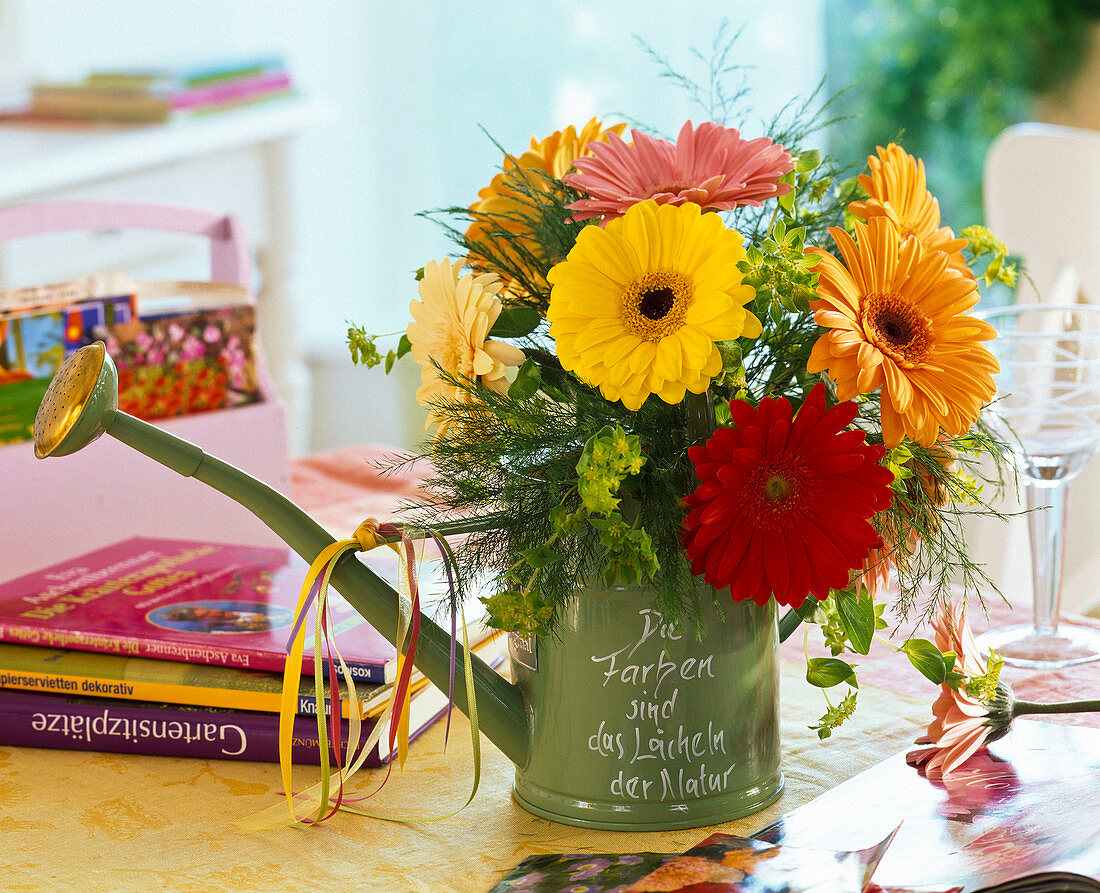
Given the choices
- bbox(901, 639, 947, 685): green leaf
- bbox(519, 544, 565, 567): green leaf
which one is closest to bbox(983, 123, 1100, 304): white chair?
bbox(901, 639, 947, 685): green leaf

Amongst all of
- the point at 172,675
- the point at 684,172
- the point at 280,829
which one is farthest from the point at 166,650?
the point at 684,172

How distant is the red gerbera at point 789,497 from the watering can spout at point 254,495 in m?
0.13

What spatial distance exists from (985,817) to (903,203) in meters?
0.26

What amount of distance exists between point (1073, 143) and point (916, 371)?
103 centimetres

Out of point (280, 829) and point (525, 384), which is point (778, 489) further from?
point (280, 829)

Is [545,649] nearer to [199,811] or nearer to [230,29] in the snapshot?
[199,811]

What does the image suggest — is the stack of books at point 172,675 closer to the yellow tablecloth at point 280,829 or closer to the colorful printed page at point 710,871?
the yellow tablecloth at point 280,829

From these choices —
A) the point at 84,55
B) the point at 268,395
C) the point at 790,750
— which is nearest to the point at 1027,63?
the point at 84,55

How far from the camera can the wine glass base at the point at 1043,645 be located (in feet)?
2.29

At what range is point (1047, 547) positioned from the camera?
70 cm

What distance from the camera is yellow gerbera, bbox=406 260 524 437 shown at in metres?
0.49

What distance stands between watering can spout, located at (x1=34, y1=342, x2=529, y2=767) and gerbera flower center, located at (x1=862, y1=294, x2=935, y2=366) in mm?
222

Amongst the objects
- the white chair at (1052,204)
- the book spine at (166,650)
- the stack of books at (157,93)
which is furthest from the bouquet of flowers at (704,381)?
the stack of books at (157,93)

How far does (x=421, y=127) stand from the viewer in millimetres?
2982
